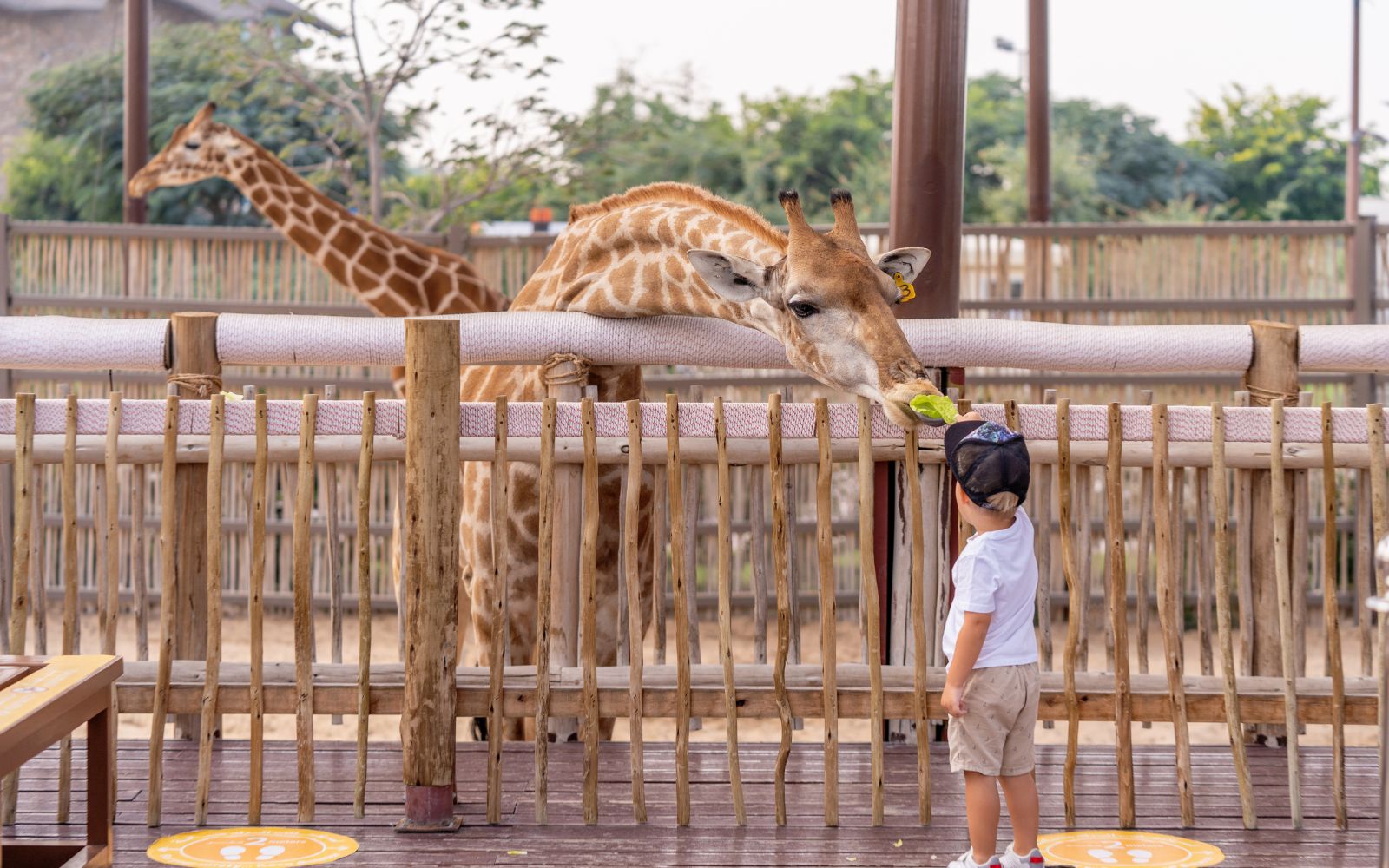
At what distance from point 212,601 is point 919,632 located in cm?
203

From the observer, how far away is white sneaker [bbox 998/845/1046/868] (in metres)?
3.34

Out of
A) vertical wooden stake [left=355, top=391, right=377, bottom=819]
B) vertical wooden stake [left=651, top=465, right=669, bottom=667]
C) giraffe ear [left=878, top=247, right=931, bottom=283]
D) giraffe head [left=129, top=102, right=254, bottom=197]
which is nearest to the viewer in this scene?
vertical wooden stake [left=355, top=391, right=377, bottom=819]

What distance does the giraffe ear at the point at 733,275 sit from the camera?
4.01m

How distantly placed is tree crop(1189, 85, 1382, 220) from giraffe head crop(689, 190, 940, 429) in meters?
33.1

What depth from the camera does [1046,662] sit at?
439 cm

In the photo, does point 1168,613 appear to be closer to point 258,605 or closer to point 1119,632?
point 1119,632

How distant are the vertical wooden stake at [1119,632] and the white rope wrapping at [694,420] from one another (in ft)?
0.46

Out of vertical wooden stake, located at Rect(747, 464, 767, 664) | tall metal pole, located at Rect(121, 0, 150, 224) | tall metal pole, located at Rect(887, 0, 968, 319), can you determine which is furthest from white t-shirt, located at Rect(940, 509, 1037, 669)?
tall metal pole, located at Rect(121, 0, 150, 224)

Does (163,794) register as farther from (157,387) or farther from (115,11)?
(115,11)

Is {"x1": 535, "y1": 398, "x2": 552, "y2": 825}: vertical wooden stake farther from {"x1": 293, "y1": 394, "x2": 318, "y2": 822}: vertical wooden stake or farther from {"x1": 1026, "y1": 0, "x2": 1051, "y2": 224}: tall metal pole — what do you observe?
{"x1": 1026, "y1": 0, "x2": 1051, "y2": 224}: tall metal pole

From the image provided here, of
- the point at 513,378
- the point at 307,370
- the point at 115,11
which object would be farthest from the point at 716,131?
the point at 513,378

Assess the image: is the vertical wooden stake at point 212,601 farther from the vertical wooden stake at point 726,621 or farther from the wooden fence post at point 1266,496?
the wooden fence post at point 1266,496

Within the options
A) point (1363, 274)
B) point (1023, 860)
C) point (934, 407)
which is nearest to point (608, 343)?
point (934, 407)

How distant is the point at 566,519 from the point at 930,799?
4.75 ft
